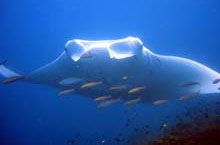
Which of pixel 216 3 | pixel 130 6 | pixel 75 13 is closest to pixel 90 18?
pixel 75 13

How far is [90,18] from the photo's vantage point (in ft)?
154

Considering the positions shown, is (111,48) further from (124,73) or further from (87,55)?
(124,73)

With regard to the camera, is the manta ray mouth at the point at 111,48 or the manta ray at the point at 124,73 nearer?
the manta ray mouth at the point at 111,48

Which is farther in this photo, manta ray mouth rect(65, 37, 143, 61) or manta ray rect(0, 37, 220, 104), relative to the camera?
manta ray rect(0, 37, 220, 104)

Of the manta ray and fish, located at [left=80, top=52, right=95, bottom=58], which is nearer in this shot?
fish, located at [left=80, top=52, right=95, bottom=58]

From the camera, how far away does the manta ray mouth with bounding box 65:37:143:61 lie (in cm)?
586

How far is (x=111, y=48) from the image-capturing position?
5.91 meters

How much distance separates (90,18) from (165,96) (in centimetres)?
4063

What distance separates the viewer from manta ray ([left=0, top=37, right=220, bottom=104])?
6.03m

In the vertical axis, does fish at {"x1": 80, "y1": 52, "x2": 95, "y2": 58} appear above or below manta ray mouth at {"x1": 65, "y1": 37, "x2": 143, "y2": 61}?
below

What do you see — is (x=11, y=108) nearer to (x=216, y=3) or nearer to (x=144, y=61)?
(x=216, y=3)

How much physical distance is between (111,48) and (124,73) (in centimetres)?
82

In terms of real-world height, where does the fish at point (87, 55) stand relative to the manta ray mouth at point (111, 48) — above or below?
below

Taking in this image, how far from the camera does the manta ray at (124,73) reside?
237 inches
